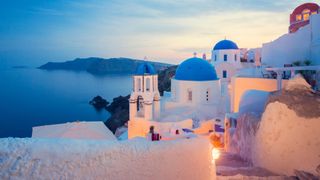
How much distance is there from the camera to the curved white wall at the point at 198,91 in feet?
53.2

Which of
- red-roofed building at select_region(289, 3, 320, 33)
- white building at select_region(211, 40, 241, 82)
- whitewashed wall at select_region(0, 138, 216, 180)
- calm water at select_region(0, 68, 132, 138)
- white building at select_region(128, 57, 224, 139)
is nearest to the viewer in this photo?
whitewashed wall at select_region(0, 138, 216, 180)

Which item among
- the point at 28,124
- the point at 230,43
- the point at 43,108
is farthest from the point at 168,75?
the point at 43,108

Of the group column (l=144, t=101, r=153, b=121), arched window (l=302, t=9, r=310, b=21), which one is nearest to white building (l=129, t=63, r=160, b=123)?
column (l=144, t=101, r=153, b=121)

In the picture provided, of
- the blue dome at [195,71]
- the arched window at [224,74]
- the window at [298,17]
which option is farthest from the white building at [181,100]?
the window at [298,17]

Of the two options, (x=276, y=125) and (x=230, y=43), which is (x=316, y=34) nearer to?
(x=276, y=125)

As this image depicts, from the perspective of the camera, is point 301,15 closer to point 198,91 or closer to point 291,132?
point 198,91

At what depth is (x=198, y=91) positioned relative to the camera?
16.2 metres

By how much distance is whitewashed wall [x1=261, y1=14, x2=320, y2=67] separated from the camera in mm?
8172

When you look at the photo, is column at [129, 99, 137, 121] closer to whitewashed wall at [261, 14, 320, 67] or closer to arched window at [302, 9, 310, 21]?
whitewashed wall at [261, 14, 320, 67]

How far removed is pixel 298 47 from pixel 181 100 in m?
8.35

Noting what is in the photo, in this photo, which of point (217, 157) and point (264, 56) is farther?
point (264, 56)

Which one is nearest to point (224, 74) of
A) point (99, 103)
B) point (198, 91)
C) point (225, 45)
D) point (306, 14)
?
point (225, 45)

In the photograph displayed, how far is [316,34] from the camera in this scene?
8.16 meters

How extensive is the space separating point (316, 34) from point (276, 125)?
5213 mm
